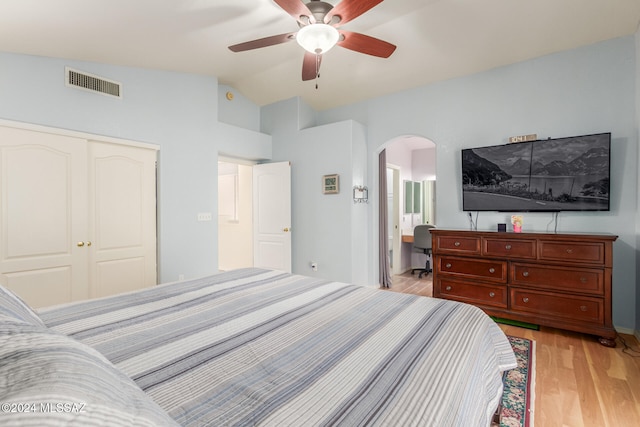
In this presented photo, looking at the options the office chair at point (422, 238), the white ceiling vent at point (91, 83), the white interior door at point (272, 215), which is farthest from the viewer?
the office chair at point (422, 238)

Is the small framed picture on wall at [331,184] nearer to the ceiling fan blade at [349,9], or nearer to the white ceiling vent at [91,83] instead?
the ceiling fan blade at [349,9]

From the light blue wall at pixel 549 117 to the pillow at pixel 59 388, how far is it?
3775 mm

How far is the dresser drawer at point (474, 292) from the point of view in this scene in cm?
304

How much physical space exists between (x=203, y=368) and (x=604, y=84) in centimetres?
412

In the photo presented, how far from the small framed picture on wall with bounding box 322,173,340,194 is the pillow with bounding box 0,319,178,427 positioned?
370cm

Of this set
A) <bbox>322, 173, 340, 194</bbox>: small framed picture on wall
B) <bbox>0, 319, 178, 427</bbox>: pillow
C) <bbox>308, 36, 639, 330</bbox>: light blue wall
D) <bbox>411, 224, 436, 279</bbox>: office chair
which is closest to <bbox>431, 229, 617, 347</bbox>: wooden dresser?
<bbox>308, 36, 639, 330</bbox>: light blue wall

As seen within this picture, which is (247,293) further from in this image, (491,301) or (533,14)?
(533,14)

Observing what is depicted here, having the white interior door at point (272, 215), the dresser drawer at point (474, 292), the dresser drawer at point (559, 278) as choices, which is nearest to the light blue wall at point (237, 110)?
the white interior door at point (272, 215)

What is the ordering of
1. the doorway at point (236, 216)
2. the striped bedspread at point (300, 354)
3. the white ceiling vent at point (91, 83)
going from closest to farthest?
the striped bedspread at point (300, 354), the white ceiling vent at point (91, 83), the doorway at point (236, 216)

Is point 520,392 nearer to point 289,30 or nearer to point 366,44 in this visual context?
point 366,44

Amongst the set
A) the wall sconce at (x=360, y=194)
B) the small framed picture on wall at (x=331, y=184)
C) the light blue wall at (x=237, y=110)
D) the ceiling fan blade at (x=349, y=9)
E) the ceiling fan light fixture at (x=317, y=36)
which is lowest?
the wall sconce at (x=360, y=194)

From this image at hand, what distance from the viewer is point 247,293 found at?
1806 mm

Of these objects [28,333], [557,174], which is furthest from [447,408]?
[557,174]

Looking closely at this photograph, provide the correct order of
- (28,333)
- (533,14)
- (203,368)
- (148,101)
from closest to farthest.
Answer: (28,333) < (203,368) < (533,14) < (148,101)
